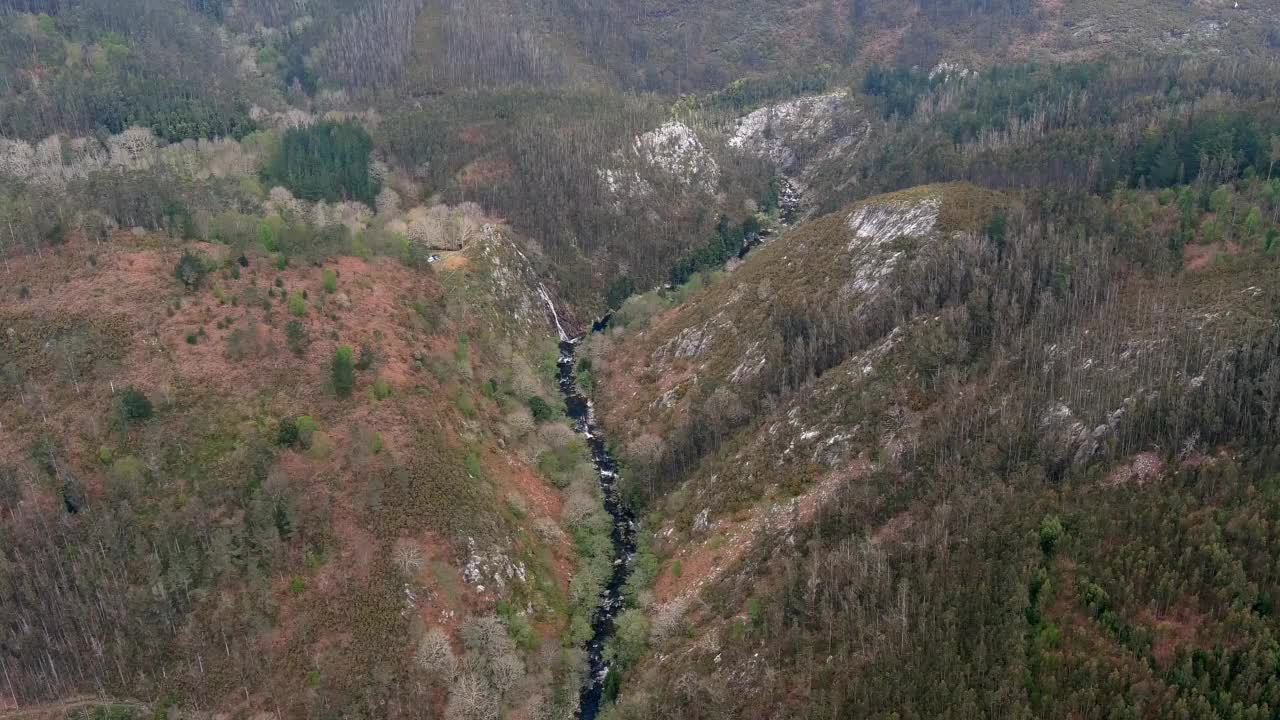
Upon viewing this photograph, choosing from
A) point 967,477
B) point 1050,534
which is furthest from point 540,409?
point 1050,534

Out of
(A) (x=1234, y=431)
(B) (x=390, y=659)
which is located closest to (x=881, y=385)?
(A) (x=1234, y=431)

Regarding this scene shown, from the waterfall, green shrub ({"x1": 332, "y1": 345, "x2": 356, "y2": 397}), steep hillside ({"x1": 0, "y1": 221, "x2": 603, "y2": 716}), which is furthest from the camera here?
the waterfall

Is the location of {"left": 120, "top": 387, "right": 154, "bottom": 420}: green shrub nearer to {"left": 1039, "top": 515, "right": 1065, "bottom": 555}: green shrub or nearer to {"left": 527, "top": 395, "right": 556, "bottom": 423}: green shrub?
{"left": 527, "top": 395, "right": 556, "bottom": 423}: green shrub

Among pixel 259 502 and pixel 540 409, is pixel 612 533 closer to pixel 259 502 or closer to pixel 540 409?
pixel 540 409

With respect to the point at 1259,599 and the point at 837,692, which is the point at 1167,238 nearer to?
the point at 1259,599

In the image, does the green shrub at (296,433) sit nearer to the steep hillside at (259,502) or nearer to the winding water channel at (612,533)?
the steep hillside at (259,502)

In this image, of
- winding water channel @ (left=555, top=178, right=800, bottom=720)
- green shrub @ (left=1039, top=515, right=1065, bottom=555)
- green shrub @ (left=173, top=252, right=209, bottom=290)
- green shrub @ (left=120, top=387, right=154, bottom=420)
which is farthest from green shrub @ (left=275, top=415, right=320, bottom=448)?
green shrub @ (left=1039, top=515, right=1065, bottom=555)
